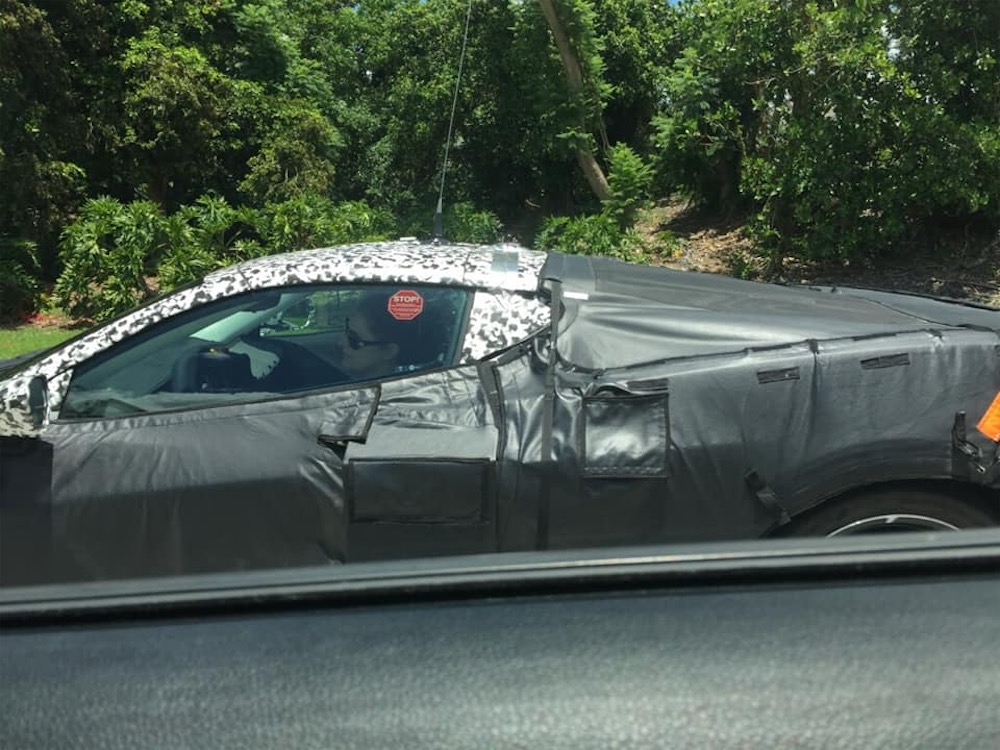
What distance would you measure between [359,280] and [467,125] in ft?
61.0

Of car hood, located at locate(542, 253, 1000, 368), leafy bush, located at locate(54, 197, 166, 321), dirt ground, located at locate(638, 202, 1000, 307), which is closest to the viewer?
car hood, located at locate(542, 253, 1000, 368)

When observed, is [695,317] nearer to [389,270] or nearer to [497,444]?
[497,444]

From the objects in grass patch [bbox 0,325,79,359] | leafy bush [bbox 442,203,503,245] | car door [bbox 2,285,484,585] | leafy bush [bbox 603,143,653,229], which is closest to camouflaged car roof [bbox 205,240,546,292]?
car door [bbox 2,285,484,585]

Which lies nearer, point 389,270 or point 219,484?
point 219,484

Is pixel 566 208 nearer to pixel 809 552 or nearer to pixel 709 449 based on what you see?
pixel 709 449

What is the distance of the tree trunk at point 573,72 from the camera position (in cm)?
1586

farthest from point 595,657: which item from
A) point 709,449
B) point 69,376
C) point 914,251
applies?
point 914,251

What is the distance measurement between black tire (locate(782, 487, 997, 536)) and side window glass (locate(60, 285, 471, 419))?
145 centimetres

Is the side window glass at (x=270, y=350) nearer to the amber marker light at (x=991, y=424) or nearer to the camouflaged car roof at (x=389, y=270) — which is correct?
the camouflaged car roof at (x=389, y=270)

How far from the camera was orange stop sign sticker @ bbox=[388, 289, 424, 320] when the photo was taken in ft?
11.8

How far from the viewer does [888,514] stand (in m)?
3.27

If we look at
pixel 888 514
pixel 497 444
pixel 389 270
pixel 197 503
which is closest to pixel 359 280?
pixel 389 270

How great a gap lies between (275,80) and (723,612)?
2120 centimetres

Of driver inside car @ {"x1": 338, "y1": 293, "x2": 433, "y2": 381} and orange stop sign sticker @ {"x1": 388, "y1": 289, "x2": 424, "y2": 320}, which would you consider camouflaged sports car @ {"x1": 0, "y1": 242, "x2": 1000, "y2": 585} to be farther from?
orange stop sign sticker @ {"x1": 388, "y1": 289, "x2": 424, "y2": 320}
